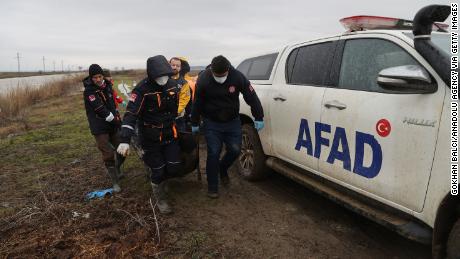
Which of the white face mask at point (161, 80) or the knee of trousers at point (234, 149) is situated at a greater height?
the white face mask at point (161, 80)

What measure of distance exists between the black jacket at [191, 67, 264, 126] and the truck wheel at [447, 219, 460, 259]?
2.47 m

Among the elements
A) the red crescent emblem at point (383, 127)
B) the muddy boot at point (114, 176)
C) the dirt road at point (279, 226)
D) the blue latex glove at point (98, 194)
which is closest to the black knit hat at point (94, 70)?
the muddy boot at point (114, 176)

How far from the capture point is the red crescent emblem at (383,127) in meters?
2.74

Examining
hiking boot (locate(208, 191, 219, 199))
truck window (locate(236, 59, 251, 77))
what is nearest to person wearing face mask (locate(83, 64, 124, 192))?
hiking boot (locate(208, 191, 219, 199))

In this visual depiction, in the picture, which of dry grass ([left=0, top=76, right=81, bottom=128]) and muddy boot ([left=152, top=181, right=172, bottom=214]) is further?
dry grass ([left=0, top=76, right=81, bottom=128])

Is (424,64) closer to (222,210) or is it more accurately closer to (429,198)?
(429,198)

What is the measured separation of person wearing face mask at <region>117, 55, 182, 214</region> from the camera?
4000 mm

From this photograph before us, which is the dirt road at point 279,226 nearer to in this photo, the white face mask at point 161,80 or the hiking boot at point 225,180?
the hiking boot at point 225,180

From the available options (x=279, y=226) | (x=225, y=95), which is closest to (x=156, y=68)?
(x=225, y=95)

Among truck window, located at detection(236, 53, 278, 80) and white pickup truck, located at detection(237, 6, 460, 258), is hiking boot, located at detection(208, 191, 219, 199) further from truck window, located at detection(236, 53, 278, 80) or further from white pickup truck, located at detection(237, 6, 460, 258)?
truck window, located at detection(236, 53, 278, 80)

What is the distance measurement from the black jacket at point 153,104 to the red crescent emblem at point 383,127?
2.27m

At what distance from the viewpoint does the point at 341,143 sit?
3207 mm

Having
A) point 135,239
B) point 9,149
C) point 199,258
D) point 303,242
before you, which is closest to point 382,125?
point 303,242

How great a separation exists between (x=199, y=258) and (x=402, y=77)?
2181mm
